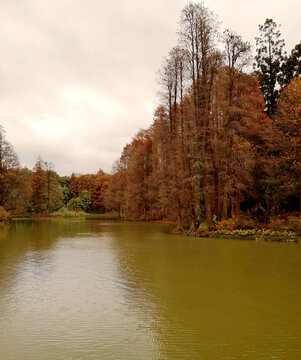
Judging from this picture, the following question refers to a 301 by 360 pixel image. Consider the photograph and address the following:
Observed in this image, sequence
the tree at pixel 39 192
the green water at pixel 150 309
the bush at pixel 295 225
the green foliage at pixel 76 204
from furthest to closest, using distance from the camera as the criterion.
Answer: the green foliage at pixel 76 204, the tree at pixel 39 192, the bush at pixel 295 225, the green water at pixel 150 309

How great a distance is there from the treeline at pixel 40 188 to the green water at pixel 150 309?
30.9m

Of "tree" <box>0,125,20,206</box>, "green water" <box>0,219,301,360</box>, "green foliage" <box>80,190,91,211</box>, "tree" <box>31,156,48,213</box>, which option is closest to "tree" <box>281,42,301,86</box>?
"green water" <box>0,219,301,360</box>

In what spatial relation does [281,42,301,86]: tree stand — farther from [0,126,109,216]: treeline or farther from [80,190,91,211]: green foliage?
[80,190,91,211]: green foliage

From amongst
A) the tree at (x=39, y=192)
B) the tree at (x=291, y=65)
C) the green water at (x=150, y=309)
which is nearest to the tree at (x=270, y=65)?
the tree at (x=291, y=65)

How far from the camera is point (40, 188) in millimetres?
57688

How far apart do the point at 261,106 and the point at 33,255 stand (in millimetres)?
19440

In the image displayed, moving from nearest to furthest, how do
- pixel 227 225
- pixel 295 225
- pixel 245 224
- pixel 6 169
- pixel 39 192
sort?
1. pixel 295 225
2. pixel 245 224
3. pixel 227 225
4. pixel 6 169
5. pixel 39 192

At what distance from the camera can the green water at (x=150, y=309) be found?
3.88 meters

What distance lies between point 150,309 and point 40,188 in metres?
56.3

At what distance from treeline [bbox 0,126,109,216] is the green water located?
30915 millimetres

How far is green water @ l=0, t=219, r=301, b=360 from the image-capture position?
3.88 meters

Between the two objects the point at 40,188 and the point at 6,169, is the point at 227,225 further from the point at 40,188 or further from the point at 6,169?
the point at 40,188

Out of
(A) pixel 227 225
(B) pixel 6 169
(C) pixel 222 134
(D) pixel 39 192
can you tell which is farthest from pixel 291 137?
(D) pixel 39 192

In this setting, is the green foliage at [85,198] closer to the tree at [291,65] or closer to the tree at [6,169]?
the tree at [6,169]
